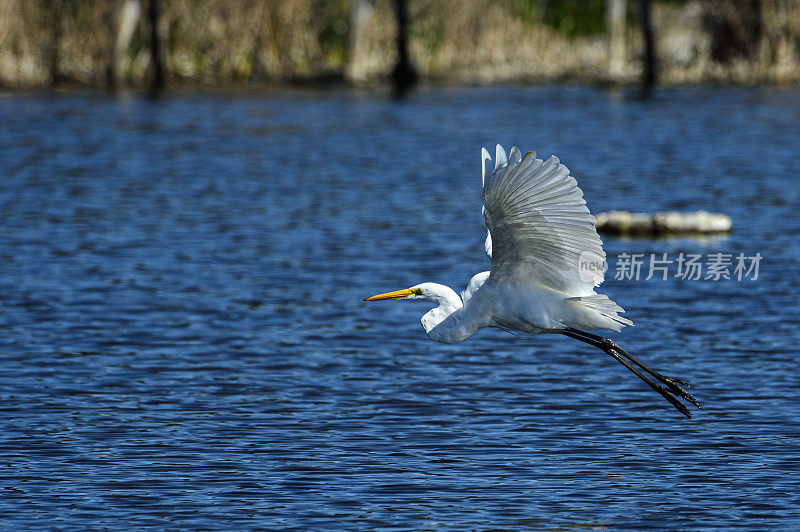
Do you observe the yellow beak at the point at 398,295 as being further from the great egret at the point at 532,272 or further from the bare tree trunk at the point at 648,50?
the bare tree trunk at the point at 648,50

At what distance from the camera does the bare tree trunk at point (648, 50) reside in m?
47.2

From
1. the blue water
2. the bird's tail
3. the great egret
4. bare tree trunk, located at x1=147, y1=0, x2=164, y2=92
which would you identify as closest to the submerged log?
the blue water

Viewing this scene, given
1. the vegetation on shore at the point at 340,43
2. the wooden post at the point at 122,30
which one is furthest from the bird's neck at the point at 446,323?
the wooden post at the point at 122,30

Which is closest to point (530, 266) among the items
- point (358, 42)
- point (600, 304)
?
point (600, 304)

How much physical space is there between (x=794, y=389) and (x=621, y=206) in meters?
12.2

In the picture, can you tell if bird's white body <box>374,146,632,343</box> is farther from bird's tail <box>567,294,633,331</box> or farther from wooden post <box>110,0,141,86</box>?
wooden post <box>110,0,141,86</box>

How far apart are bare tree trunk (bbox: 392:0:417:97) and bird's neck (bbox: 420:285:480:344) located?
3782 centimetres

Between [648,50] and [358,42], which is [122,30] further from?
[648,50]

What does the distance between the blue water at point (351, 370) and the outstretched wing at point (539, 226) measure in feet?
4.22

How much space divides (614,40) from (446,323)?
39.5 metres

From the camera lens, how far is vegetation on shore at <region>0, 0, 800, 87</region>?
4612 centimetres

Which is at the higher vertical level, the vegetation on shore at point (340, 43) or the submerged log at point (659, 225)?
the vegetation on shore at point (340, 43)

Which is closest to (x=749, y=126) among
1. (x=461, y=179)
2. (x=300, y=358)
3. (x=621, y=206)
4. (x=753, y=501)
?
(x=461, y=179)

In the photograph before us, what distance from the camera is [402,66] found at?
159ft
